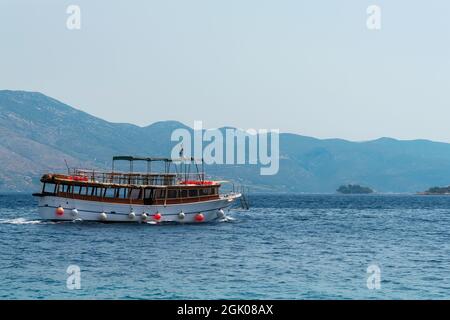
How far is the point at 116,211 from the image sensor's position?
8856 centimetres

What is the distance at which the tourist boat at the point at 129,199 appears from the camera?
86.8m

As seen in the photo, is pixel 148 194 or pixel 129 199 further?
pixel 148 194

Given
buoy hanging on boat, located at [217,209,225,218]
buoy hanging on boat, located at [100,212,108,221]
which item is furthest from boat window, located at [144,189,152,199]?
buoy hanging on boat, located at [217,209,225,218]

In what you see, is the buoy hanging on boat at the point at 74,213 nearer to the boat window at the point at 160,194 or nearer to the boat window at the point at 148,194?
the boat window at the point at 148,194

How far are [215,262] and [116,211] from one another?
36548 mm

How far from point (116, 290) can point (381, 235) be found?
49716 mm

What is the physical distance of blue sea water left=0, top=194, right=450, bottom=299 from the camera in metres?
41.2

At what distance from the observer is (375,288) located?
43.0 metres

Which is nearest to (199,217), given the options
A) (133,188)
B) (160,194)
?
(160,194)

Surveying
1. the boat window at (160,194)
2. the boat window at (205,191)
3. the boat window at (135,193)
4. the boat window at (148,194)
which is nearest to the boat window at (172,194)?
the boat window at (160,194)

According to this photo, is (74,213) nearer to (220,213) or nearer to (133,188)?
(133,188)

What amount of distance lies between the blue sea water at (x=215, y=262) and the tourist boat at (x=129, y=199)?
7.34 feet
